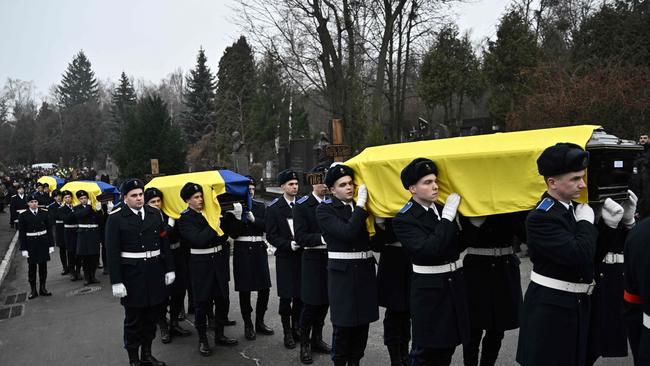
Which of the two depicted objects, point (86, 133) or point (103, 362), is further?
point (86, 133)

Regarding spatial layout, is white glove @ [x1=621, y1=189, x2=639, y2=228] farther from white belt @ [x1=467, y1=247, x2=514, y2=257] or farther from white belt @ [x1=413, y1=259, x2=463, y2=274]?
white belt @ [x1=413, y1=259, x2=463, y2=274]

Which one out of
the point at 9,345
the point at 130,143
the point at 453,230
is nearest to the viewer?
the point at 453,230

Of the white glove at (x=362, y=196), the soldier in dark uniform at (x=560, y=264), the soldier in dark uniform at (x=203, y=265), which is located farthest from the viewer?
the soldier in dark uniform at (x=203, y=265)

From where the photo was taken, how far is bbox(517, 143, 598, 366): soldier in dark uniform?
3092 mm

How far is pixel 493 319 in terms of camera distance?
4207 mm

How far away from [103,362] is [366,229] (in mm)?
3619

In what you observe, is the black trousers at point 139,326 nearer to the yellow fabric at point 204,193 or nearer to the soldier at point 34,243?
the yellow fabric at point 204,193

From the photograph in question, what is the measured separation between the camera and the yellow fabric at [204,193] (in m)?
6.06

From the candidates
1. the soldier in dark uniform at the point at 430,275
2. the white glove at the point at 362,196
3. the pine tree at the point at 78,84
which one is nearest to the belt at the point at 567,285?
the soldier in dark uniform at the point at 430,275

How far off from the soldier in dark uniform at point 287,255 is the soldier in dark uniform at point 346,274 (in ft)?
4.34

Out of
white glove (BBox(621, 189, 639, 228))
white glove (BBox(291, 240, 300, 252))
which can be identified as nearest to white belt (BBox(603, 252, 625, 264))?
white glove (BBox(621, 189, 639, 228))

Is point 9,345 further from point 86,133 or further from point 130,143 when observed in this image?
point 86,133

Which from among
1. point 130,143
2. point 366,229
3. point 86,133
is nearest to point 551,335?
point 366,229

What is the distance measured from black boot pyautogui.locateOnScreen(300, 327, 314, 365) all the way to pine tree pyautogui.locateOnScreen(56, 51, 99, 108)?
86.7 meters
